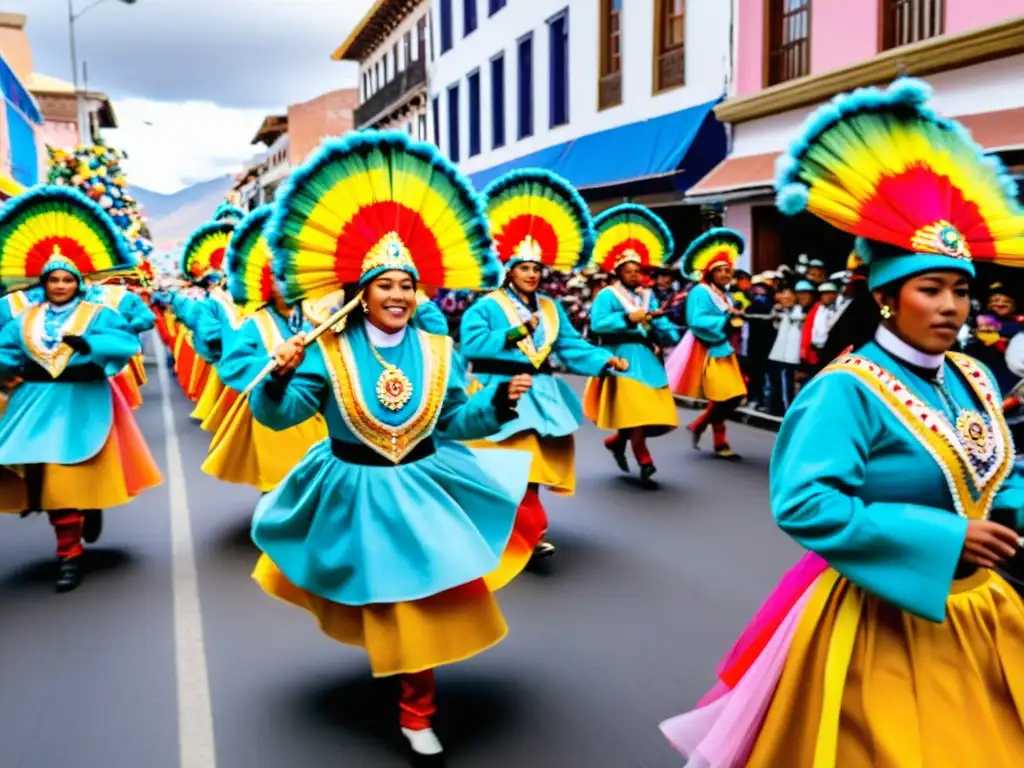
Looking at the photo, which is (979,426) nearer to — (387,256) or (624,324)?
(387,256)

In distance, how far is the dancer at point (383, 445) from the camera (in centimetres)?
395

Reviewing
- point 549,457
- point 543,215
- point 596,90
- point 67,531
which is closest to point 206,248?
point 543,215

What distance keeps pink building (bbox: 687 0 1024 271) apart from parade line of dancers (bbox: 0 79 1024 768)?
264 inches

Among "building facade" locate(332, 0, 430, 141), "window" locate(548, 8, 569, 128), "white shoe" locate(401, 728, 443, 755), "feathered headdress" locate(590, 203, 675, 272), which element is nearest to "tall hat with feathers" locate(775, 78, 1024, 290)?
"white shoe" locate(401, 728, 443, 755)

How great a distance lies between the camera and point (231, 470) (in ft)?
23.8

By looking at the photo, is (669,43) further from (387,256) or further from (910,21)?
(387,256)

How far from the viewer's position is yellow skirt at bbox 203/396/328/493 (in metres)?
7.18

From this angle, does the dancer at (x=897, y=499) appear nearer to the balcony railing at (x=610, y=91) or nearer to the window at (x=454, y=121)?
the balcony railing at (x=610, y=91)

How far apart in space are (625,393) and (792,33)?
9203 mm

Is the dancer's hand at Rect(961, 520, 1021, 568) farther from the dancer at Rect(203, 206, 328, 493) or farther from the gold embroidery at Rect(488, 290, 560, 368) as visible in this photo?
the dancer at Rect(203, 206, 328, 493)

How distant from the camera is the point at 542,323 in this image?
22.7 feet

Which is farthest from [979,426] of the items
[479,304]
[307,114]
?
[307,114]

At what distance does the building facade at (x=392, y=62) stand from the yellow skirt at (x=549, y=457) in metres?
30.2

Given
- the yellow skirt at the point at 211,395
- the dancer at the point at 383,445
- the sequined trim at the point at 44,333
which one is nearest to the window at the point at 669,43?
the yellow skirt at the point at 211,395
